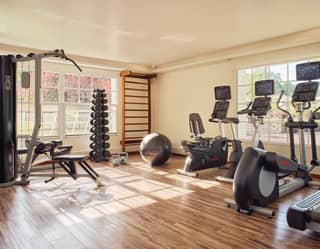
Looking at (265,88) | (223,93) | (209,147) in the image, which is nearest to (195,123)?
(209,147)

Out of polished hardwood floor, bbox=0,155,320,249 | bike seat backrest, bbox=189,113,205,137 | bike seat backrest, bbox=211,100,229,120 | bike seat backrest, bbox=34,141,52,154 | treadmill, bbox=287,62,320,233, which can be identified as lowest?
polished hardwood floor, bbox=0,155,320,249

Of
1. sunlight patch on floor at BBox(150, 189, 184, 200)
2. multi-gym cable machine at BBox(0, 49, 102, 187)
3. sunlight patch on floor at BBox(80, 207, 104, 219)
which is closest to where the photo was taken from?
sunlight patch on floor at BBox(80, 207, 104, 219)

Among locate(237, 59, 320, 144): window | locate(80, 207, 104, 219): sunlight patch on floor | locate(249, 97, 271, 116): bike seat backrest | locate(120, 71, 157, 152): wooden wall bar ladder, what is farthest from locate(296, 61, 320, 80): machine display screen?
locate(120, 71, 157, 152): wooden wall bar ladder

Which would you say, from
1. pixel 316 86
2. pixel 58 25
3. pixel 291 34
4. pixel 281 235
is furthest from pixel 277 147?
pixel 58 25

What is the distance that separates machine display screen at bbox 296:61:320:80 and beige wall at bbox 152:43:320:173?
93 cm

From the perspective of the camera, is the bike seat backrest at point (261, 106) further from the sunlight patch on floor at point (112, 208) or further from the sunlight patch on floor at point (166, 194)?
the sunlight patch on floor at point (112, 208)

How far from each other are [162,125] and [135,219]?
208 inches

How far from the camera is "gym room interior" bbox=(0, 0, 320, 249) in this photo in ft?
8.66

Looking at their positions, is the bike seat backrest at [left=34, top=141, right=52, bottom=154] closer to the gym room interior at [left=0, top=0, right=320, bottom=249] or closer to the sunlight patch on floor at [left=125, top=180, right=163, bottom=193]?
the gym room interior at [left=0, top=0, right=320, bottom=249]

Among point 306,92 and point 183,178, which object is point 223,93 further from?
point 183,178

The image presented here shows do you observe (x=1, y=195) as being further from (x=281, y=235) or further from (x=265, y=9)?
(x=265, y=9)

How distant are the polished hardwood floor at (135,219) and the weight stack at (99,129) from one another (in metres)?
2.05

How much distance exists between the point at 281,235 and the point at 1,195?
135 inches

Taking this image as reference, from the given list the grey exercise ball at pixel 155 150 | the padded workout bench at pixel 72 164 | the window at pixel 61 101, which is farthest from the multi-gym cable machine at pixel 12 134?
the window at pixel 61 101
